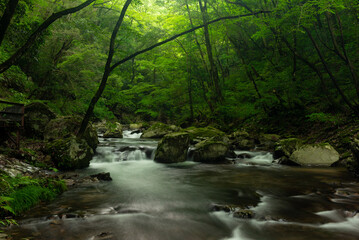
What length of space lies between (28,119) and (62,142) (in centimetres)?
410

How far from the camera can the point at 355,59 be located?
1023cm

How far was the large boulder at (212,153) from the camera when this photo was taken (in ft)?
34.4

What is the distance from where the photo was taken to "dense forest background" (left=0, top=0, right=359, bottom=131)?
9375 mm

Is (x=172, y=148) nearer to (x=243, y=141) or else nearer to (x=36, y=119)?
(x=243, y=141)

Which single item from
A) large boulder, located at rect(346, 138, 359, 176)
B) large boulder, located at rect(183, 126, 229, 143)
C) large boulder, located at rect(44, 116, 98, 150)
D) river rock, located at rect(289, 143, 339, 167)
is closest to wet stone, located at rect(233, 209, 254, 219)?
large boulder, located at rect(346, 138, 359, 176)

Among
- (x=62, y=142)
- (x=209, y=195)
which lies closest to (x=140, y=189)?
(x=209, y=195)

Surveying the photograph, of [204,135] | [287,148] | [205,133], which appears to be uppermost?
[205,133]

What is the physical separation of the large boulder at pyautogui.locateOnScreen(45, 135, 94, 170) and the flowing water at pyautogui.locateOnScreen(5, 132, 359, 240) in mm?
567

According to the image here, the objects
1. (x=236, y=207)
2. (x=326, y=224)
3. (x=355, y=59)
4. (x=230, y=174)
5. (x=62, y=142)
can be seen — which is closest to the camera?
(x=326, y=224)

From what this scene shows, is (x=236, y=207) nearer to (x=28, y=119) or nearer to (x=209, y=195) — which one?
(x=209, y=195)

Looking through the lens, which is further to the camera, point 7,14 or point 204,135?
point 204,135

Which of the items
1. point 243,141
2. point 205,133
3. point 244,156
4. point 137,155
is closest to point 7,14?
point 137,155

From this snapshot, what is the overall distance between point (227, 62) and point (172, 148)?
12605 millimetres

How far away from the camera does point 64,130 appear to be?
1096cm
